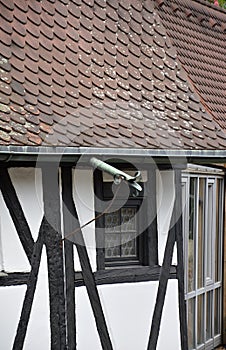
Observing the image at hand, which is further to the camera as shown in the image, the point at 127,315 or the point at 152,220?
the point at 152,220

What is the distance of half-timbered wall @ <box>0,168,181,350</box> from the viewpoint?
4.57 meters

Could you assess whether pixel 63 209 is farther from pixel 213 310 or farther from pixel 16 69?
pixel 213 310

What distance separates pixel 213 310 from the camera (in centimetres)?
802

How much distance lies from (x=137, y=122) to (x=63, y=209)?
1.04 metres

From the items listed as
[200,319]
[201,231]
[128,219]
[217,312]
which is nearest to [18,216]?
[128,219]

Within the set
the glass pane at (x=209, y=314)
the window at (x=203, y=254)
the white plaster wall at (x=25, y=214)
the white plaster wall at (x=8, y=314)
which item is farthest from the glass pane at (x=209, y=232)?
the white plaster wall at (x=8, y=314)

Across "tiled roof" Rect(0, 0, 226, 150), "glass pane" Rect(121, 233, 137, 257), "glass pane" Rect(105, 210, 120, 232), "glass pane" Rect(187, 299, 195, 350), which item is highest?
"tiled roof" Rect(0, 0, 226, 150)

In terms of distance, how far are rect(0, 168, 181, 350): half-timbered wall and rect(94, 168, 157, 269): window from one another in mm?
128

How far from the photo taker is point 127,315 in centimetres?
511

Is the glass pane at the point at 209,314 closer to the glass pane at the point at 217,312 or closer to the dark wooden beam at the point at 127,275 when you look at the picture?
the glass pane at the point at 217,312

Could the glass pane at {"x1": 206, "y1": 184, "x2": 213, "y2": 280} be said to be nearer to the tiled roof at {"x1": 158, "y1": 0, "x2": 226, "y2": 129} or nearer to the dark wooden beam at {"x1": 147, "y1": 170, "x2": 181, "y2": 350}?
the tiled roof at {"x1": 158, "y1": 0, "x2": 226, "y2": 129}

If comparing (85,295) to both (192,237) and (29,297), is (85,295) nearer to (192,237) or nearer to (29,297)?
(29,297)

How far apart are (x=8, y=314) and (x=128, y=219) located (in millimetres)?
1444

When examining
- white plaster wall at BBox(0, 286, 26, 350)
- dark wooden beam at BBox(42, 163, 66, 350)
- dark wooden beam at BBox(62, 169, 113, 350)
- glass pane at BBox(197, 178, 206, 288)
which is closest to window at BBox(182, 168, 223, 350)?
glass pane at BBox(197, 178, 206, 288)
